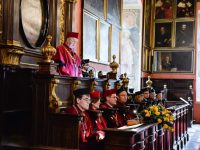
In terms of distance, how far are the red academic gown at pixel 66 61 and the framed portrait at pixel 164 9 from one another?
1215 centimetres

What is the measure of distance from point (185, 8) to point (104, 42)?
848 cm

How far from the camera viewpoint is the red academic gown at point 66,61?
619cm

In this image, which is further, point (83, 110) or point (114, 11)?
point (114, 11)

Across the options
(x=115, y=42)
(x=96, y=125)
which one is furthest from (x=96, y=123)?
(x=115, y=42)

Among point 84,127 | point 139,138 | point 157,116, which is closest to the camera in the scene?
point 139,138

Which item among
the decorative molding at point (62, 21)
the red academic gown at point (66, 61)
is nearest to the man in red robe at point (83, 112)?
the red academic gown at point (66, 61)

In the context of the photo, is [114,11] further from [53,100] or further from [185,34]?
[53,100]

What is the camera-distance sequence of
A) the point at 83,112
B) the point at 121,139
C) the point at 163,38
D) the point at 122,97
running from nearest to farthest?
the point at 121,139
the point at 83,112
the point at 122,97
the point at 163,38

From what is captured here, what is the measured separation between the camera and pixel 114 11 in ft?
38.5

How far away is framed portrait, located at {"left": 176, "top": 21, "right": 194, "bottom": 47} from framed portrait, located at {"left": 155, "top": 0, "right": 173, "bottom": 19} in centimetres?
73

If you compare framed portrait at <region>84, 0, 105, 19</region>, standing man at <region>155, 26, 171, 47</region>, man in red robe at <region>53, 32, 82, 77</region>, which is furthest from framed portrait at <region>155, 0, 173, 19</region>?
man in red robe at <region>53, 32, 82, 77</region>

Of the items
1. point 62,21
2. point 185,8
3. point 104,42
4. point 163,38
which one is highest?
point 185,8

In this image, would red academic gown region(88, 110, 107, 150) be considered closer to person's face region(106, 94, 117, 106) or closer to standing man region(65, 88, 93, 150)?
standing man region(65, 88, 93, 150)

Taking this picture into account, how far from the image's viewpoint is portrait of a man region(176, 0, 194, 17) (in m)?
17.5
